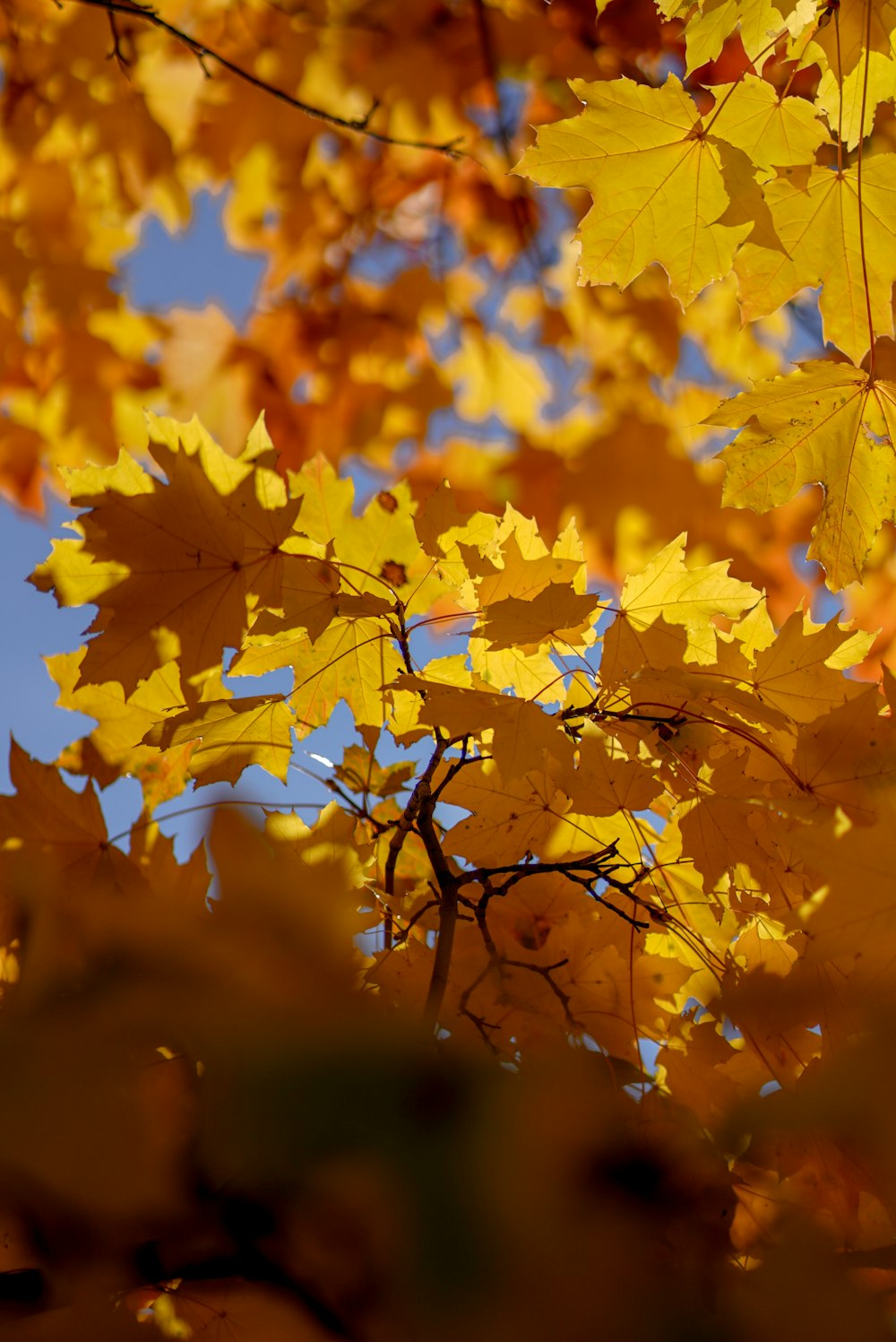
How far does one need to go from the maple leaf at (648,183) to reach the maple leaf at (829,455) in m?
0.14

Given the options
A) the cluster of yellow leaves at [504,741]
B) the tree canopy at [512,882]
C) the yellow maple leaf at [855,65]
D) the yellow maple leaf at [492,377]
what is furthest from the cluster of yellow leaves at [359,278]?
the cluster of yellow leaves at [504,741]

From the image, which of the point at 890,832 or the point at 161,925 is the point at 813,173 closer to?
the point at 890,832

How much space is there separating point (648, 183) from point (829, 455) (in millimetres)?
309

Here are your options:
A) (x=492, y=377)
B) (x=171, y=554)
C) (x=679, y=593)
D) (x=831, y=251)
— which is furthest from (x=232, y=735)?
(x=492, y=377)

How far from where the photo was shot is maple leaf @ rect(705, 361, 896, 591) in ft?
2.79

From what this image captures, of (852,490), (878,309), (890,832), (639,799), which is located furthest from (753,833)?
(878,309)

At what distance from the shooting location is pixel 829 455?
34.6 inches

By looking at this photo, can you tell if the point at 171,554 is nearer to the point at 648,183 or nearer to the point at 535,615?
the point at 535,615

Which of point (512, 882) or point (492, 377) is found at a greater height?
point (492, 377)

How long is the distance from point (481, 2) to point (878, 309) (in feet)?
5.23

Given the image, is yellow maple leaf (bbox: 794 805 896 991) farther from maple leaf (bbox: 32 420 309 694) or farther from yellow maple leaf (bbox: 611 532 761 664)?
maple leaf (bbox: 32 420 309 694)

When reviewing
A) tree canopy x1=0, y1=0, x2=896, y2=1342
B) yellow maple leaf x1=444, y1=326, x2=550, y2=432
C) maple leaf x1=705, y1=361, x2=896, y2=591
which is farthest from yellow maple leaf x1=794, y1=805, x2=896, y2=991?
yellow maple leaf x1=444, y1=326, x2=550, y2=432

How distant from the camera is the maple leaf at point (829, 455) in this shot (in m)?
0.85

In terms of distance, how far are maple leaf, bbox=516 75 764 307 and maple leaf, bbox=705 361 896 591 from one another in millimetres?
143
